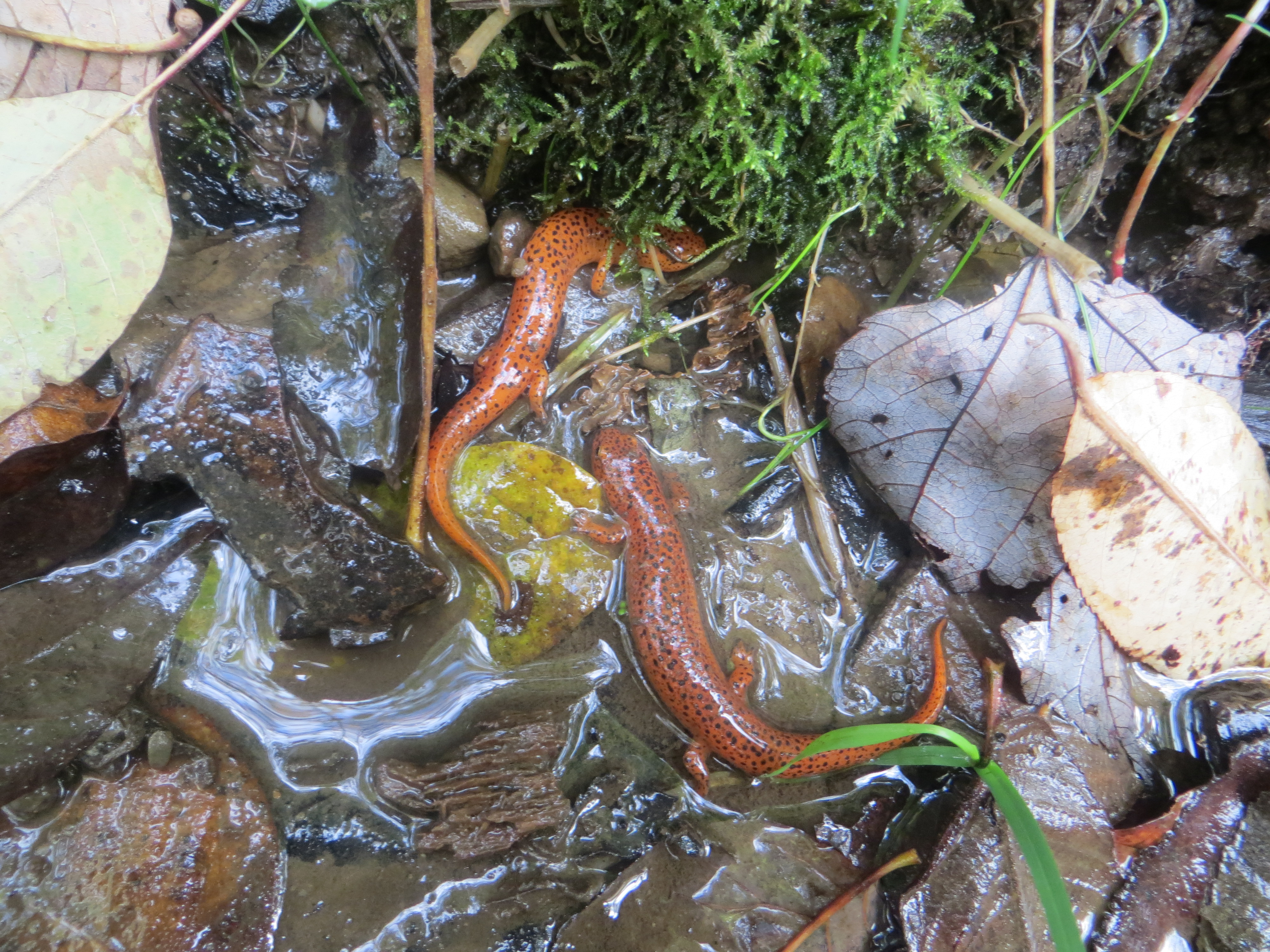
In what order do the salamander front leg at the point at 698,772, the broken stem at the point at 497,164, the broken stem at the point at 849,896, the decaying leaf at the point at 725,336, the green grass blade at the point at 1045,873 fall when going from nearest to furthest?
1. the green grass blade at the point at 1045,873
2. the broken stem at the point at 849,896
3. the broken stem at the point at 497,164
4. the salamander front leg at the point at 698,772
5. the decaying leaf at the point at 725,336

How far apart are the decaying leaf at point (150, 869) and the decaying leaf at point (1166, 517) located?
3313 millimetres

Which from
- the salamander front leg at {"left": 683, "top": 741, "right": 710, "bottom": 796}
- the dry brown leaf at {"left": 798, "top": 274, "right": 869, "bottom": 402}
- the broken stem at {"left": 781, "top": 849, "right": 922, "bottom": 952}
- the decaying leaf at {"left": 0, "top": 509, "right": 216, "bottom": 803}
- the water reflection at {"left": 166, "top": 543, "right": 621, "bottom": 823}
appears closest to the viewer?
the decaying leaf at {"left": 0, "top": 509, "right": 216, "bottom": 803}

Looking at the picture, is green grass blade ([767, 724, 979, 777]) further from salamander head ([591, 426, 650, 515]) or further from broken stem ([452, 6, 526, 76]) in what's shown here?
broken stem ([452, 6, 526, 76])

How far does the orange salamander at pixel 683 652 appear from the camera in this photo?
9.98 feet

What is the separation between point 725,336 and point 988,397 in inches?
50.8

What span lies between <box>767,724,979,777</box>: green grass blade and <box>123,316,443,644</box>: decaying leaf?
1.68 metres

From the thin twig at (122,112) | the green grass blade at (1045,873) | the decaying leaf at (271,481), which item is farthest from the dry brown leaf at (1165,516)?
the thin twig at (122,112)

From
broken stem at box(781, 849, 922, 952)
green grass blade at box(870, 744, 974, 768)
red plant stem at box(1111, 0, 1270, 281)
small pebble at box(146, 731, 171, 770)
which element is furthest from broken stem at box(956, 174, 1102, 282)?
small pebble at box(146, 731, 171, 770)

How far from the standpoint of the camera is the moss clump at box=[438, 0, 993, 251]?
2.37 meters

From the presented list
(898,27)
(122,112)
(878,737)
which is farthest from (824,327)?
(122,112)

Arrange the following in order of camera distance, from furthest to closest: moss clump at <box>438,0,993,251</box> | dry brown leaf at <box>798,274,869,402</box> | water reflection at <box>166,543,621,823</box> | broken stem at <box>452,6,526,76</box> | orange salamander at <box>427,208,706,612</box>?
dry brown leaf at <box>798,274,869,402</box>
orange salamander at <box>427,208,706,612</box>
water reflection at <box>166,543,621,823</box>
moss clump at <box>438,0,993,251</box>
broken stem at <box>452,6,526,76</box>

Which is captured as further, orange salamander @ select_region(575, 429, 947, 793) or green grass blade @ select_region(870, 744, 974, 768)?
orange salamander @ select_region(575, 429, 947, 793)

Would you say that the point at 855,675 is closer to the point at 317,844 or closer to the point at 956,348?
the point at 956,348

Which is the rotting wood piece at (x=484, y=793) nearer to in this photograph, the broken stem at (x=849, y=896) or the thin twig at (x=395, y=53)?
the broken stem at (x=849, y=896)
